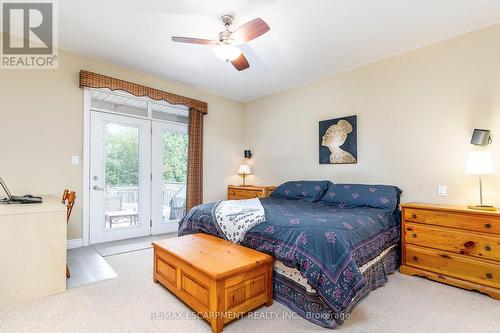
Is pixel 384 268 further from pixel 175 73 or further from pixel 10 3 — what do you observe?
pixel 10 3

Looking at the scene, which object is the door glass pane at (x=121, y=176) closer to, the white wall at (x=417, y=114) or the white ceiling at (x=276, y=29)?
the white ceiling at (x=276, y=29)

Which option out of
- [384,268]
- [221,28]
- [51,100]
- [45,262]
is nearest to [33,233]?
[45,262]

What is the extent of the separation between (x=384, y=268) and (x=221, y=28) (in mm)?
3094

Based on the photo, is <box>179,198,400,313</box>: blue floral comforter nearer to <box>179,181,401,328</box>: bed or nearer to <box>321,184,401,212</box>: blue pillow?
<box>179,181,401,328</box>: bed

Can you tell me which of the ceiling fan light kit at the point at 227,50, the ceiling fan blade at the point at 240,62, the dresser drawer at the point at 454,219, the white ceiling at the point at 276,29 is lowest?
the dresser drawer at the point at 454,219

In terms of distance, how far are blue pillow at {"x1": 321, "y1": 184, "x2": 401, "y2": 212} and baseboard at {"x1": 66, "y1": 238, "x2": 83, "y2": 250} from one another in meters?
3.48

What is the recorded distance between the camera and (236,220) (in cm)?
242

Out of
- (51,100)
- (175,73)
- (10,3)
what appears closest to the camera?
(10,3)

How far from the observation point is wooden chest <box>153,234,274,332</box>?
174 centimetres

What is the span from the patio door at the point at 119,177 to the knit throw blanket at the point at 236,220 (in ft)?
6.56

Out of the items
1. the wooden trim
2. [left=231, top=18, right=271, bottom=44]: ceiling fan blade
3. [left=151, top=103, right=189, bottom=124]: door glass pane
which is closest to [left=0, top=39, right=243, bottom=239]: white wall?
the wooden trim

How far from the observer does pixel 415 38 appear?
298cm

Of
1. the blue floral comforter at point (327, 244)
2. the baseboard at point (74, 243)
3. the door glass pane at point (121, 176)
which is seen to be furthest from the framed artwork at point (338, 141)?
the baseboard at point (74, 243)

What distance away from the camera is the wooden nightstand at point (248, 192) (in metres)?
4.58
